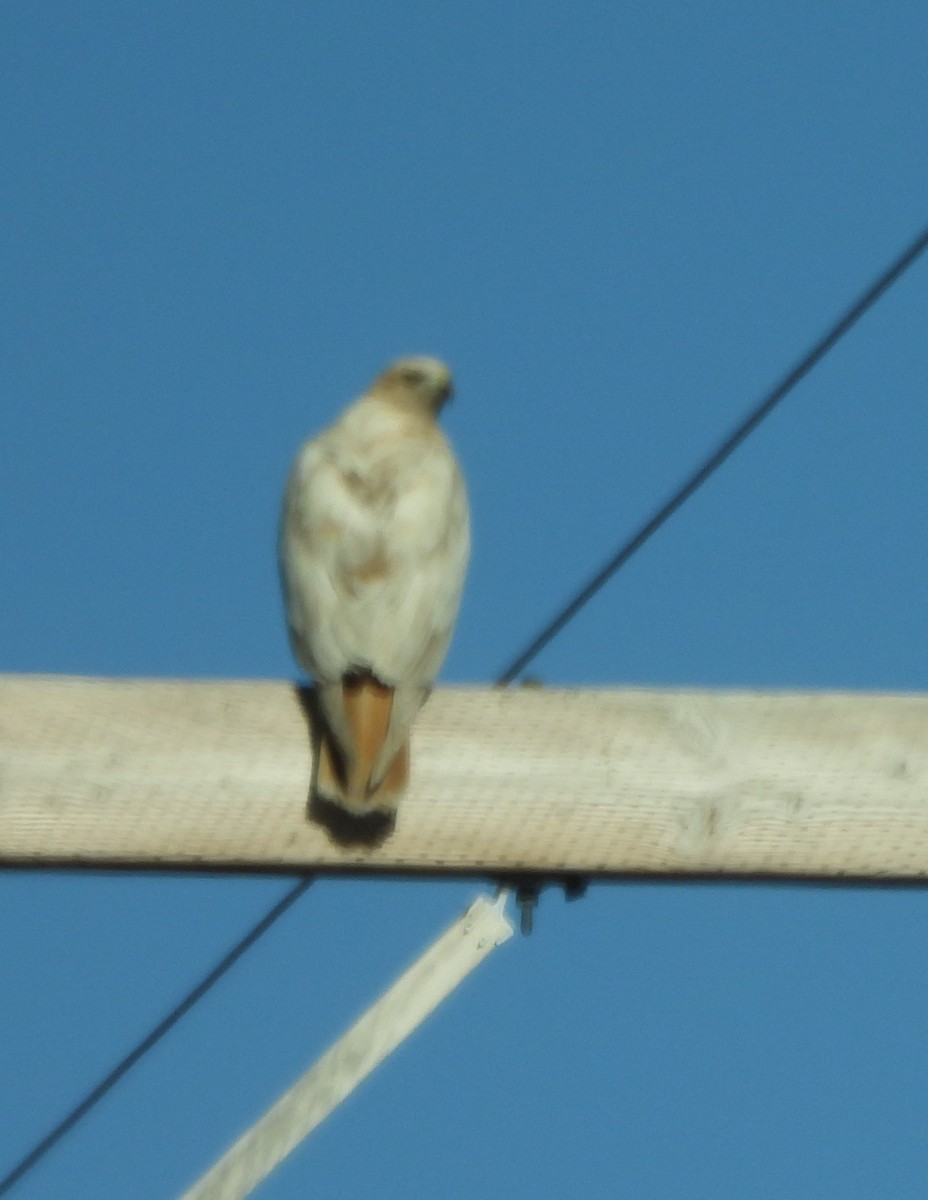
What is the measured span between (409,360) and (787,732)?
2.50 m

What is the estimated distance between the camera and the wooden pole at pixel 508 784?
3.05m

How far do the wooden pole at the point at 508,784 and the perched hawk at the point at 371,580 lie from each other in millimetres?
62

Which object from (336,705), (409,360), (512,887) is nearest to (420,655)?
(336,705)

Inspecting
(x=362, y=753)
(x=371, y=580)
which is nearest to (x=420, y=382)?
(x=371, y=580)

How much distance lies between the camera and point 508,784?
3.11 m

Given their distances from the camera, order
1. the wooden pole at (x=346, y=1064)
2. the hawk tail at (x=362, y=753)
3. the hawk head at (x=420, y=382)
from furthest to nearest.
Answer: the hawk head at (x=420, y=382)
the hawk tail at (x=362, y=753)
the wooden pole at (x=346, y=1064)

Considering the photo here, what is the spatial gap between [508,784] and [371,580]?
2.16 ft

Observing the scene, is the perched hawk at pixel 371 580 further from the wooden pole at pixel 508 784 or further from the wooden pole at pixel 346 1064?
the wooden pole at pixel 346 1064

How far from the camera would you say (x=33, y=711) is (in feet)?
10.3

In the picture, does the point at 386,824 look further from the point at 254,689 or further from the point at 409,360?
the point at 409,360

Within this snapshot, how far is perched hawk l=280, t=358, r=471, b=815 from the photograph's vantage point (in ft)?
10.3

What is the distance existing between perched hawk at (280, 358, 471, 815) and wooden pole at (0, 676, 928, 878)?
62 mm

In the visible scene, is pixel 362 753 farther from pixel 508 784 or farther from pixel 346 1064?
pixel 346 1064

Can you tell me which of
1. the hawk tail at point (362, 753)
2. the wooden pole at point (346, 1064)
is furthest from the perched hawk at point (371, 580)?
the wooden pole at point (346, 1064)
